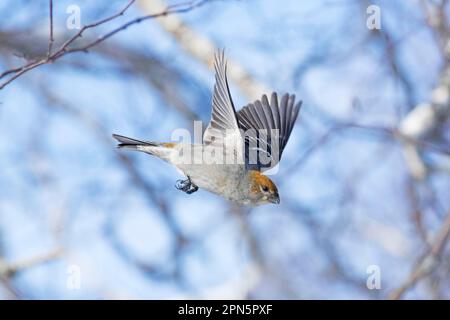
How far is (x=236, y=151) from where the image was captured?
409cm

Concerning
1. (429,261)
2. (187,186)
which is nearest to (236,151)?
(187,186)

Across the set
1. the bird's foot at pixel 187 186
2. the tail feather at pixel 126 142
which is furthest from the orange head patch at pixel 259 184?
the tail feather at pixel 126 142

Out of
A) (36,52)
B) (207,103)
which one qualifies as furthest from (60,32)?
(207,103)

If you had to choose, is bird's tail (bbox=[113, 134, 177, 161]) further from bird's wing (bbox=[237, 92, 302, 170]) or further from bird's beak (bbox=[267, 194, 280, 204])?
bird's beak (bbox=[267, 194, 280, 204])

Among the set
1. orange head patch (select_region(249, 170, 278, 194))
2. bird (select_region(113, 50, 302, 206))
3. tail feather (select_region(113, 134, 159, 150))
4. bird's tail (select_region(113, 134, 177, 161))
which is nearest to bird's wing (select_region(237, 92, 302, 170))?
bird (select_region(113, 50, 302, 206))

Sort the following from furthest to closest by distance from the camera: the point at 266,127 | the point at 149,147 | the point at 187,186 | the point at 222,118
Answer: the point at 266,127 < the point at 149,147 < the point at 187,186 < the point at 222,118

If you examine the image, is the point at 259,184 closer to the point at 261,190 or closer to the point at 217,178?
the point at 261,190

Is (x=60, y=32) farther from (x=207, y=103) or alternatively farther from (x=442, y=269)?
(x=442, y=269)

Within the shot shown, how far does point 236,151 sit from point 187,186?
35 centimetres
